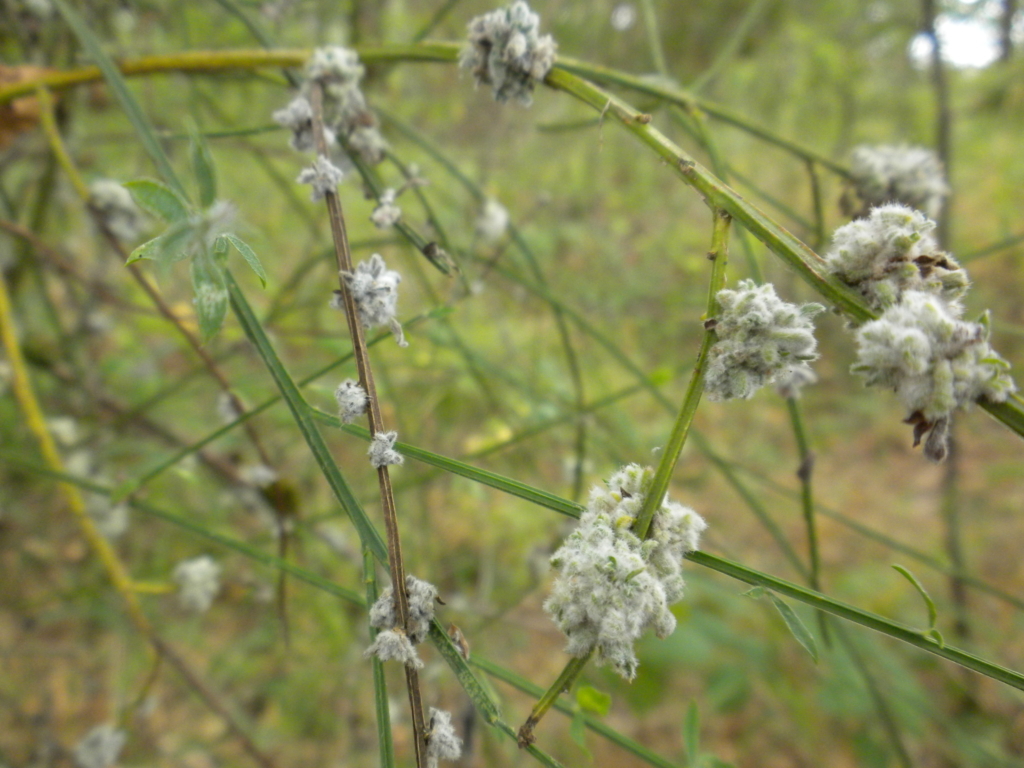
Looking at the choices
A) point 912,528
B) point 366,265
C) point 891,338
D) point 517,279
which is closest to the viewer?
point 891,338

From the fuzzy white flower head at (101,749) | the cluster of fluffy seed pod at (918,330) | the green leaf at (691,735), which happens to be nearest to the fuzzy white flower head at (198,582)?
the fuzzy white flower head at (101,749)

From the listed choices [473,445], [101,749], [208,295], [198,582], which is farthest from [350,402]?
[473,445]

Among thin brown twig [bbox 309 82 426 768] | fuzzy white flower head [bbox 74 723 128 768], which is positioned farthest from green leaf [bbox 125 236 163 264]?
fuzzy white flower head [bbox 74 723 128 768]

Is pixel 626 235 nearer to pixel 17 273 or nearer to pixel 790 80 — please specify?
pixel 790 80

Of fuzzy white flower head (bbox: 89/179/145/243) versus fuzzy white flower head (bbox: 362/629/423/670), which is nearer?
fuzzy white flower head (bbox: 362/629/423/670)

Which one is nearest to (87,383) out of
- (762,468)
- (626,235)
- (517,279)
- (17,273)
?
(17,273)

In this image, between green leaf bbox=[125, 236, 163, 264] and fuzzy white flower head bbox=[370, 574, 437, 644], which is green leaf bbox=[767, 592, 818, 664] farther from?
green leaf bbox=[125, 236, 163, 264]
